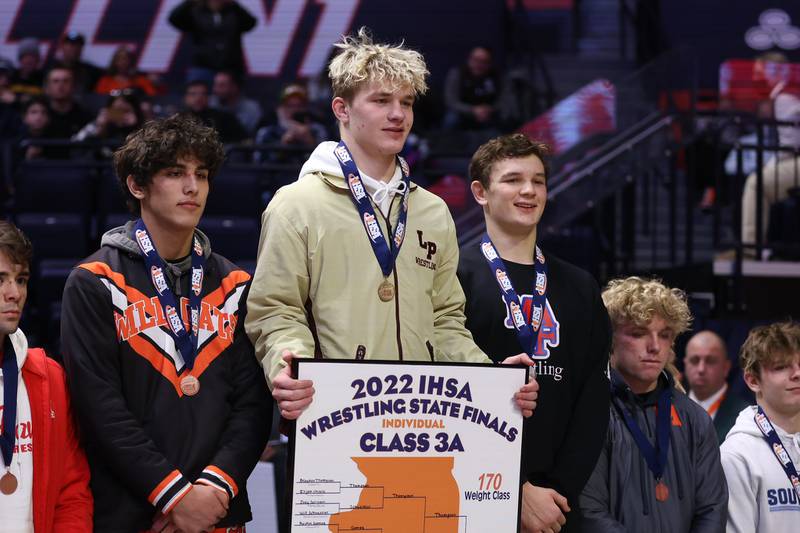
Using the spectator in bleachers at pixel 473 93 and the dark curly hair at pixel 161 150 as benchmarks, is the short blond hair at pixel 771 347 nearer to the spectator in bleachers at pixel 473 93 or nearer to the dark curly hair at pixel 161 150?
the dark curly hair at pixel 161 150

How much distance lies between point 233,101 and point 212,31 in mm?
1116

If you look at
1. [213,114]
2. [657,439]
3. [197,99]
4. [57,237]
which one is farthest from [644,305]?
[197,99]

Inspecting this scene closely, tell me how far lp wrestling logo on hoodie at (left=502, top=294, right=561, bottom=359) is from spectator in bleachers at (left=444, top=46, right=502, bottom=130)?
8.12m

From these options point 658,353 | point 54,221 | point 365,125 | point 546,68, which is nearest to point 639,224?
point 546,68

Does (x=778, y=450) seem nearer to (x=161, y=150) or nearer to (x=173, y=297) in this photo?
(x=173, y=297)

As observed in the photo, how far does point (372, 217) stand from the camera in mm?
3867

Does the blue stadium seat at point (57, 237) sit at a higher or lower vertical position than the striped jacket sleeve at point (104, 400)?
higher

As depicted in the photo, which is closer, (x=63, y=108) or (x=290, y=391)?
(x=290, y=391)

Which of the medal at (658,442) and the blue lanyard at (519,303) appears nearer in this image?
the blue lanyard at (519,303)

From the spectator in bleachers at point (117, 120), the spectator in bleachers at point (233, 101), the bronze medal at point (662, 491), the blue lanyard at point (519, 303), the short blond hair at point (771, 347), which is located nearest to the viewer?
the blue lanyard at point (519, 303)

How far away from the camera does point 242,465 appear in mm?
3752

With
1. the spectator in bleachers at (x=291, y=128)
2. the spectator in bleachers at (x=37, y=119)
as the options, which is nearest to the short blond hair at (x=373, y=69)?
the spectator in bleachers at (x=291, y=128)

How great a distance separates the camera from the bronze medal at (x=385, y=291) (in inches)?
150

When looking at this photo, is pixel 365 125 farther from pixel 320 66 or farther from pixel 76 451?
pixel 320 66
